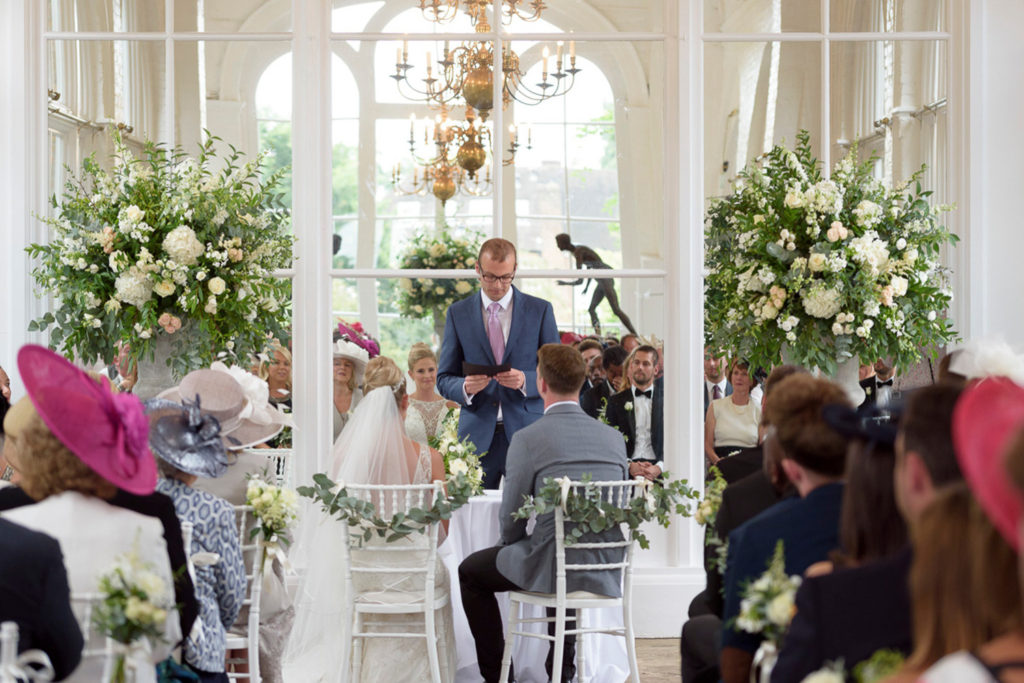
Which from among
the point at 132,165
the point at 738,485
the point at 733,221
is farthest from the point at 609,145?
the point at 738,485

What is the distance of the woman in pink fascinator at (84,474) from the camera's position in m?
2.30

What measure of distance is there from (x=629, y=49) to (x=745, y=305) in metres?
1.46

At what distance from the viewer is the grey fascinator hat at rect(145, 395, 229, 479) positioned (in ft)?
9.55

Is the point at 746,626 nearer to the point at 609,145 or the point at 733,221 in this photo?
the point at 733,221

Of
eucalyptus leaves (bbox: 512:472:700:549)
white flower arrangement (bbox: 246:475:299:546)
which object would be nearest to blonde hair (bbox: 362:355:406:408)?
eucalyptus leaves (bbox: 512:472:700:549)

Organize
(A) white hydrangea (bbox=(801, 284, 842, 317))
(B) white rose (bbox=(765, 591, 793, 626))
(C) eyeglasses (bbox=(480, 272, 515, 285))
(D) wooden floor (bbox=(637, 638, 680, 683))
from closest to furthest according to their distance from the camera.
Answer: (B) white rose (bbox=(765, 591, 793, 626)) → (A) white hydrangea (bbox=(801, 284, 842, 317)) → (D) wooden floor (bbox=(637, 638, 680, 683)) → (C) eyeglasses (bbox=(480, 272, 515, 285))

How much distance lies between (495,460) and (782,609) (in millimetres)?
3064

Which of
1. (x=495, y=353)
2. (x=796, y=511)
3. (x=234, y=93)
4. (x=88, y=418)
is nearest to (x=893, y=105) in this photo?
(x=495, y=353)

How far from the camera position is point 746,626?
2.13m

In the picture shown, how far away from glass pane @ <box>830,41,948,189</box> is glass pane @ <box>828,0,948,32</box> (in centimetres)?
8

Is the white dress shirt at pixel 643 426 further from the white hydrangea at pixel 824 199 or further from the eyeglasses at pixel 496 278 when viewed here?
the white hydrangea at pixel 824 199

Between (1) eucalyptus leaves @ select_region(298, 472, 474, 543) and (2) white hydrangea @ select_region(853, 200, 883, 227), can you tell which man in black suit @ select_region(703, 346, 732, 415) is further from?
(1) eucalyptus leaves @ select_region(298, 472, 474, 543)

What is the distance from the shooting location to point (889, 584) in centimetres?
181

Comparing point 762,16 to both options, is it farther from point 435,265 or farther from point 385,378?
point 385,378
